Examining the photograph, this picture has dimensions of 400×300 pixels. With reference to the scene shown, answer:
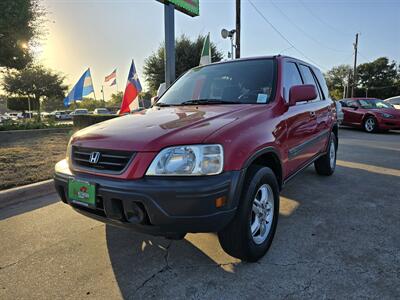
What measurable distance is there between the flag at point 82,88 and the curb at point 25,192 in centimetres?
1350

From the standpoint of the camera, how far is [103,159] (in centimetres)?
222

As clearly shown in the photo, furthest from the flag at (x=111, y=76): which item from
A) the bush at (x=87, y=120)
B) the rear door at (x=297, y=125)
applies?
the rear door at (x=297, y=125)

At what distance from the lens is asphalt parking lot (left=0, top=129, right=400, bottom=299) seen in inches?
84.1

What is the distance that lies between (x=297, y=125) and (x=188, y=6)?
658 cm

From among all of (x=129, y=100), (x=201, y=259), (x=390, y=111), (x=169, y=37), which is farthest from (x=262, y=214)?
(x=390, y=111)

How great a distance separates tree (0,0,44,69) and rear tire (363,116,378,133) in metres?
12.9

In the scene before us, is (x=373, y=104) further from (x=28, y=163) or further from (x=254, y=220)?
(x=28, y=163)

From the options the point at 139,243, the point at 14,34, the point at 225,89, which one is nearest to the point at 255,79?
the point at 225,89

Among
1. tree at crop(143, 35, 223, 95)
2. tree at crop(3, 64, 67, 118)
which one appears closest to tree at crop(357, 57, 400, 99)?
tree at crop(143, 35, 223, 95)

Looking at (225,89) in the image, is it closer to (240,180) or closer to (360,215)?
(240,180)

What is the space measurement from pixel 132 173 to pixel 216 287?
100 centimetres

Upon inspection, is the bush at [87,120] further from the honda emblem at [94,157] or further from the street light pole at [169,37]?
the honda emblem at [94,157]

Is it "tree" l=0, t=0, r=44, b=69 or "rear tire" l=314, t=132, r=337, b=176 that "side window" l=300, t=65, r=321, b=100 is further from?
"tree" l=0, t=0, r=44, b=69

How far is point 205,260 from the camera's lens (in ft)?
8.28
